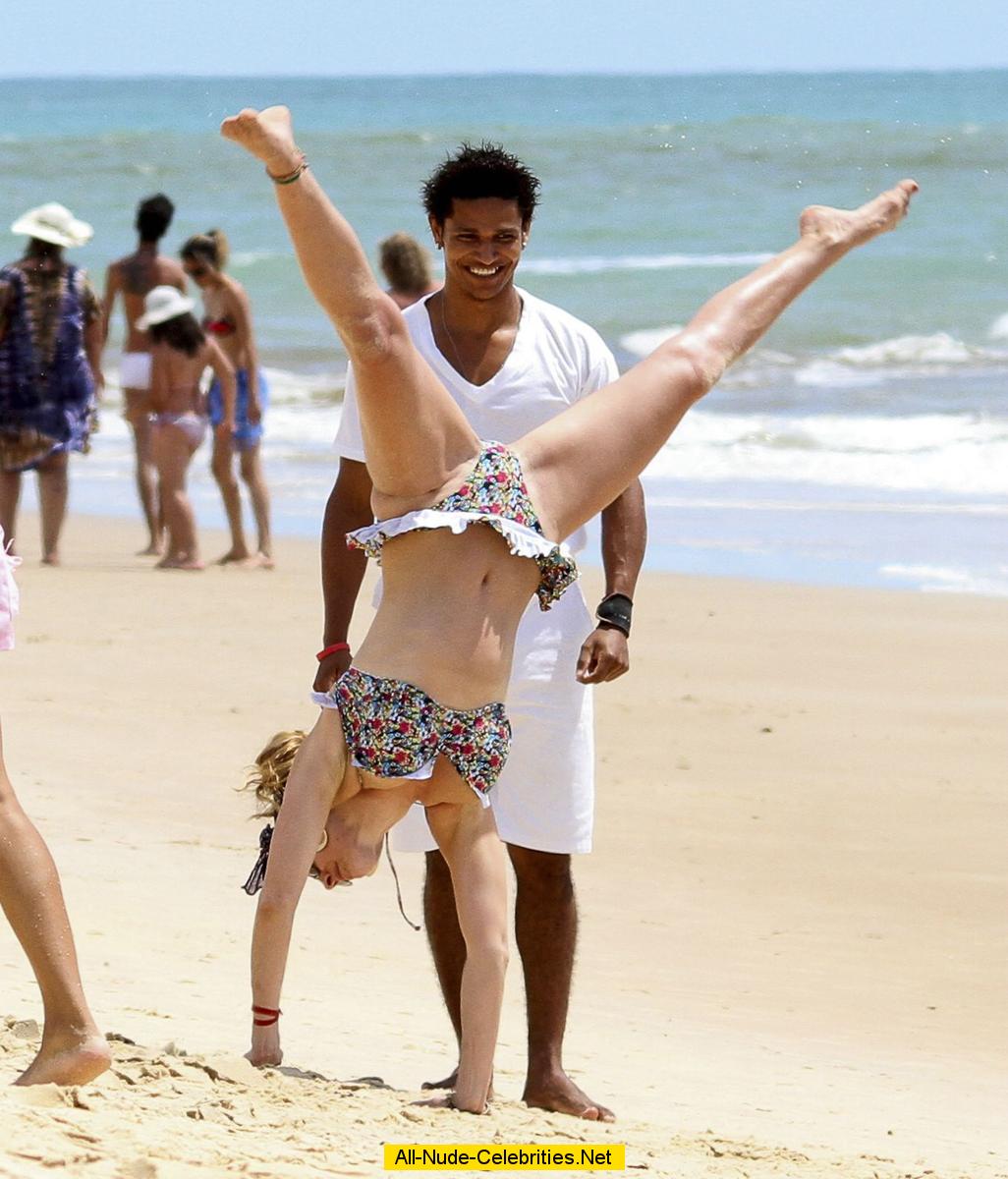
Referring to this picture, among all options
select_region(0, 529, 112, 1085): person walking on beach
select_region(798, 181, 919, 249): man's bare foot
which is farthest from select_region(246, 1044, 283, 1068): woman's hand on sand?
select_region(798, 181, 919, 249): man's bare foot

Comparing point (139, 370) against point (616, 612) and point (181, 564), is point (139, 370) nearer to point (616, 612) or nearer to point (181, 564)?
point (181, 564)

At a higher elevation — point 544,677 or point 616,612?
point 616,612

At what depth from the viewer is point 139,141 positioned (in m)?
46.4

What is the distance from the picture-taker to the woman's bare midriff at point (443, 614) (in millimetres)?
3451

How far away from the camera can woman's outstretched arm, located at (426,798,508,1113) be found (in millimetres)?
3549

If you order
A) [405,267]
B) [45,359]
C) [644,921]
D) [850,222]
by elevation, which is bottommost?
[644,921]

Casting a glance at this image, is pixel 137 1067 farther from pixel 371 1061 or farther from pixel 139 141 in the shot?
pixel 139 141

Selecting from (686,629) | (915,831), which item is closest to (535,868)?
(915,831)

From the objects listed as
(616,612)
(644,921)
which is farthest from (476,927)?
(644,921)

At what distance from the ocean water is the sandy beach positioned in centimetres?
216

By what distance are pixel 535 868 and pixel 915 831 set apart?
2.57 m

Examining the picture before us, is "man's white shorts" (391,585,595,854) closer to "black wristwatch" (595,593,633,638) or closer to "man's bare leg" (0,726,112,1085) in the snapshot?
"black wristwatch" (595,593,633,638)

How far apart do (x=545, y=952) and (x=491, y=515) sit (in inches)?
43.2

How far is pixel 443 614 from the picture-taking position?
347 centimetres
